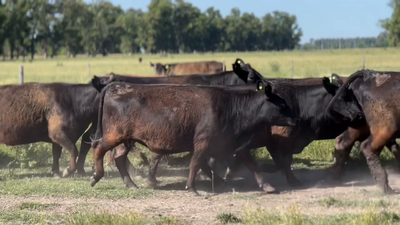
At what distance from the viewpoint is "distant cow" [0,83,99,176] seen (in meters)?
10.4

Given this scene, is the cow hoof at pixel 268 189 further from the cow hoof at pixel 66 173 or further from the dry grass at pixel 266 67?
the dry grass at pixel 266 67

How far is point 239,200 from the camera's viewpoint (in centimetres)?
816

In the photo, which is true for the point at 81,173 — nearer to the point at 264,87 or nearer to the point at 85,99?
the point at 85,99

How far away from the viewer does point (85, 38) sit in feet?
361

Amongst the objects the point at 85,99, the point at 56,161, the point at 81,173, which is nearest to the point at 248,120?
the point at 85,99

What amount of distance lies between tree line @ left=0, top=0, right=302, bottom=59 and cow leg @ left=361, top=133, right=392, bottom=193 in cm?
8132

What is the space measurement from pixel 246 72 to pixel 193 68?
1745 cm

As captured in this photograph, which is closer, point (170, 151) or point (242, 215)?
point (242, 215)

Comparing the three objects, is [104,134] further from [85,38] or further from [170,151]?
[85,38]

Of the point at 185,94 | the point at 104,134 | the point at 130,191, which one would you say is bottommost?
the point at 130,191

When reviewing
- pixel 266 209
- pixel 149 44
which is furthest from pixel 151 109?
pixel 149 44

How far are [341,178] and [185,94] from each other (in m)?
2.84

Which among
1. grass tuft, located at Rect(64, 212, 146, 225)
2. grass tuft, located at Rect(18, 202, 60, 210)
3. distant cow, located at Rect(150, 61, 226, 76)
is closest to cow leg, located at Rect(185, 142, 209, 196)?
grass tuft, located at Rect(18, 202, 60, 210)

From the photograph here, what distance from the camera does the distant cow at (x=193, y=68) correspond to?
86.1ft
